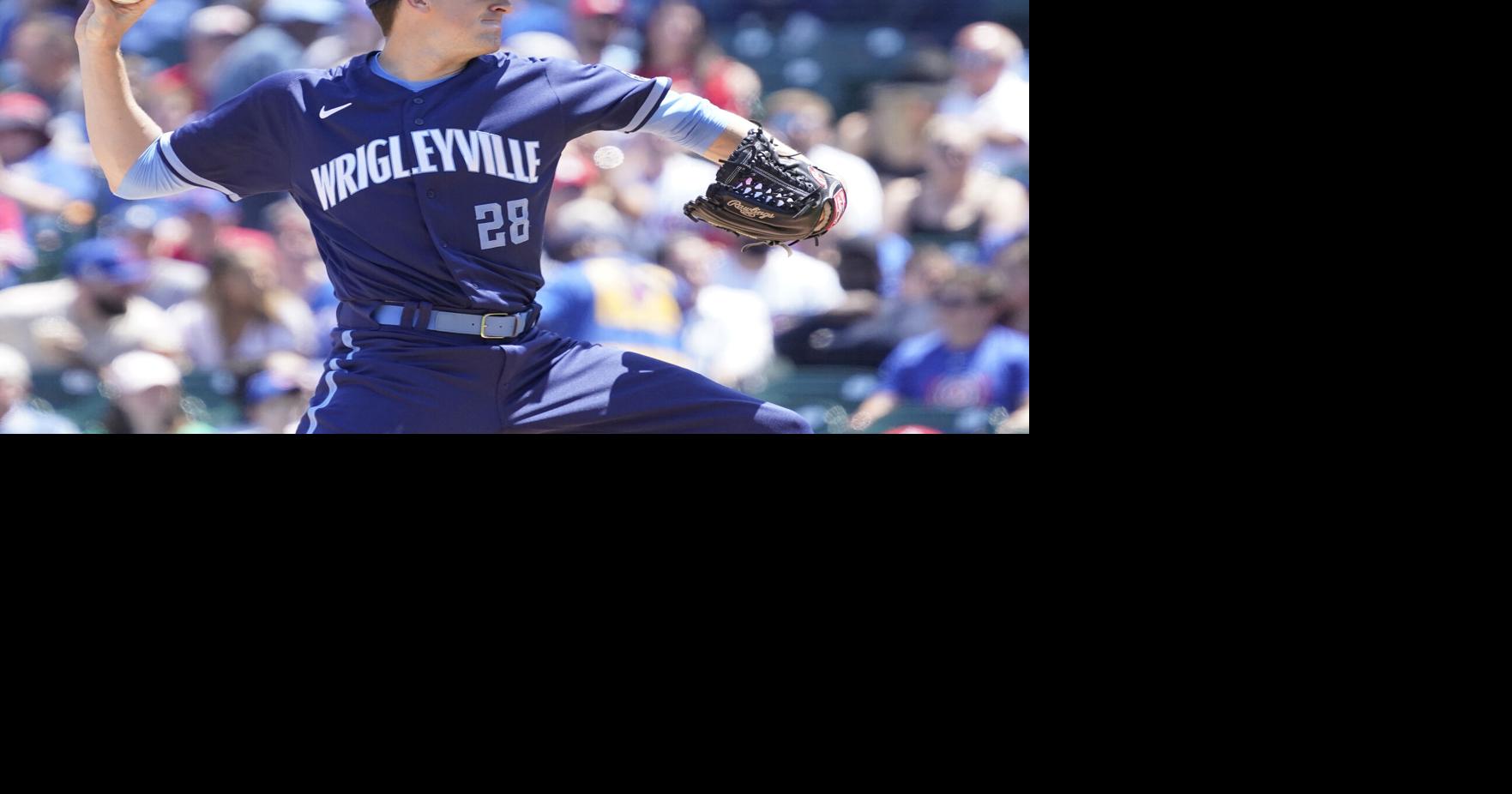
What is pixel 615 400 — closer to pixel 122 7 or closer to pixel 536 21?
pixel 122 7

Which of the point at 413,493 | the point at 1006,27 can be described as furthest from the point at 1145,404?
the point at 413,493

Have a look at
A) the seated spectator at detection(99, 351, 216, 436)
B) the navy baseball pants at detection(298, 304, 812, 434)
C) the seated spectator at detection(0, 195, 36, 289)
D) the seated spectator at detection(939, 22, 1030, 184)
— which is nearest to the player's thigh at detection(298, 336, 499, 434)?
the navy baseball pants at detection(298, 304, 812, 434)

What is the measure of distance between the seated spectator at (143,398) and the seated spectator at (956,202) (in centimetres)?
171

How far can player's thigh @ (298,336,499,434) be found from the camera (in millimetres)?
2629

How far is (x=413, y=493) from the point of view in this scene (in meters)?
2.93

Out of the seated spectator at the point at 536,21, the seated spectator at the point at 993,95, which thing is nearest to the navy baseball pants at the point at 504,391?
the seated spectator at the point at 536,21

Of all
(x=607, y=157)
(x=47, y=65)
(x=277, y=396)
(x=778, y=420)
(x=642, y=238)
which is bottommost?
(x=778, y=420)

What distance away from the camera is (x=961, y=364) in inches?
136

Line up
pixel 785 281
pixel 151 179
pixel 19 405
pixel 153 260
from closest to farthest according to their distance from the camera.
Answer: pixel 151 179 < pixel 19 405 < pixel 153 260 < pixel 785 281

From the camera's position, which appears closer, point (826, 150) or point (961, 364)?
point (961, 364)

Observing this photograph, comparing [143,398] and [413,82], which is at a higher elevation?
[413,82]

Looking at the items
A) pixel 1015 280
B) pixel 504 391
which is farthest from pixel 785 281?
pixel 504 391

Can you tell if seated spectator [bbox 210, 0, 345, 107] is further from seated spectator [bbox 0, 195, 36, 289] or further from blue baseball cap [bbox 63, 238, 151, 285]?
seated spectator [bbox 0, 195, 36, 289]

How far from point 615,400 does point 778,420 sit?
30cm
